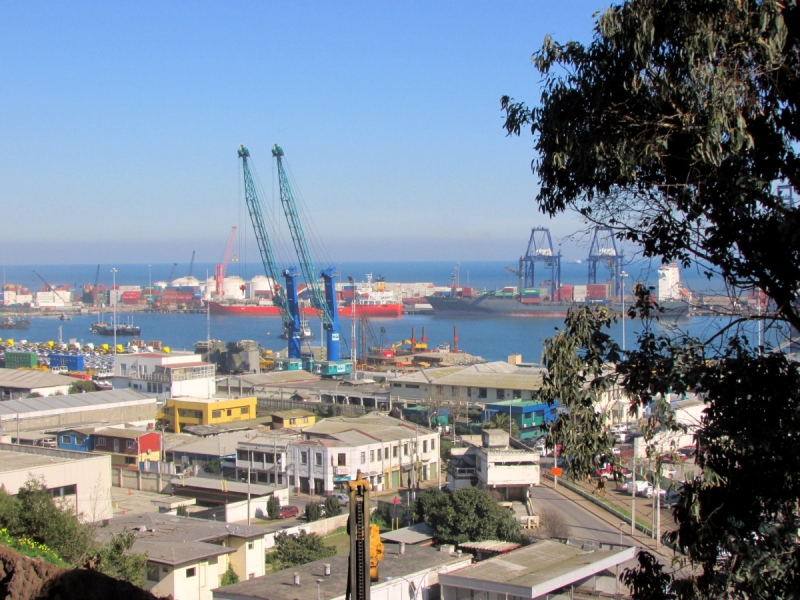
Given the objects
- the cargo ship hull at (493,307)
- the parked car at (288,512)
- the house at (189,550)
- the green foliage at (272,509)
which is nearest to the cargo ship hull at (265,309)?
the cargo ship hull at (493,307)

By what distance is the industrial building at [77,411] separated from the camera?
10617mm

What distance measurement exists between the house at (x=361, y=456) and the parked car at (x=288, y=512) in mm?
695

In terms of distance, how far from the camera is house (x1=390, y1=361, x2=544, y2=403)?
12.6 m

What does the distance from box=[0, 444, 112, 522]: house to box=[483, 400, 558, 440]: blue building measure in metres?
5.72

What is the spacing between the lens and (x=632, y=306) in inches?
74.5

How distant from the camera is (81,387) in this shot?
14148mm

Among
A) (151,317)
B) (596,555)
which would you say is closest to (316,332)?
(151,317)

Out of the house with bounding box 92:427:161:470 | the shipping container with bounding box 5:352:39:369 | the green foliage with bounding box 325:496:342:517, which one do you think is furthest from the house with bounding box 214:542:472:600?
the shipping container with bounding box 5:352:39:369

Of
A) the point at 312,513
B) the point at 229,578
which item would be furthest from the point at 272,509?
the point at 229,578

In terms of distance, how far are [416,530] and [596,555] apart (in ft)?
5.29

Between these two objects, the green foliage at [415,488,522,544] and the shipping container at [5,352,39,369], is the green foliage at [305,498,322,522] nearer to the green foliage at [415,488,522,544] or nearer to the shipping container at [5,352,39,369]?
the green foliage at [415,488,522,544]

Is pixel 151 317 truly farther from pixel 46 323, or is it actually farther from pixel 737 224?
pixel 737 224

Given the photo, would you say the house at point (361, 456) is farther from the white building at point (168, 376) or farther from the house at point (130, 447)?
the white building at point (168, 376)

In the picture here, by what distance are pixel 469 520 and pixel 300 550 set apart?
115cm
